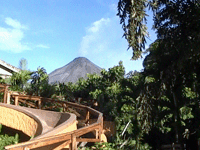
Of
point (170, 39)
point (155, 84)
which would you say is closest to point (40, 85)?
point (155, 84)

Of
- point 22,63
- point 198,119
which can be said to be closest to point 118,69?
point 198,119

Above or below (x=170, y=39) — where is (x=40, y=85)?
below

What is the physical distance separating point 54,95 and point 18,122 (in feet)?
24.2

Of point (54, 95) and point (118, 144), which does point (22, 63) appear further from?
point (118, 144)

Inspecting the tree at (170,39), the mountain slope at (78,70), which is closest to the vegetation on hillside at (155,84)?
the tree at (170,39)

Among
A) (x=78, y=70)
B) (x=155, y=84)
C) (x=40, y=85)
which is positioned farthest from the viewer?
(x=78, y=70)

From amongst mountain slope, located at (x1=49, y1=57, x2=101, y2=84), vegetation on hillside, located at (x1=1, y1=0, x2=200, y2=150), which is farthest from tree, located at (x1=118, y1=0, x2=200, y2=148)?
mountain slope, located at (x1=49, y1=57, x2=101, y2=84)

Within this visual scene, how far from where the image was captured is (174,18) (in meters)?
9.59

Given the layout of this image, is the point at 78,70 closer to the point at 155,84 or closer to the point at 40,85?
the point at 40,85

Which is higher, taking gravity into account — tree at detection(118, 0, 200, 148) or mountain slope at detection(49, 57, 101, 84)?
mountain slope at detection(49, 57, 101, 84)

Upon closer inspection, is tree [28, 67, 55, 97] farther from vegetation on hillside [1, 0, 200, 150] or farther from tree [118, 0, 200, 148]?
tree [118, 0, 200, 148]

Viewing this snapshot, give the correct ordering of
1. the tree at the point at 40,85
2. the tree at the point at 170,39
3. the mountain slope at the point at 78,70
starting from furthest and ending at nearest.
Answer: the mountain slope at the point at 78,70
the tree at the point at 40,85
the tree at the point at 170,39

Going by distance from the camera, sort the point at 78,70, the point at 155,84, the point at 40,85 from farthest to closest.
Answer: the point at 78,70 < the point at 40,85 < the point at 155,84

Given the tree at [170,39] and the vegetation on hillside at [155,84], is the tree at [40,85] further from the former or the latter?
the tree at [170,39]
